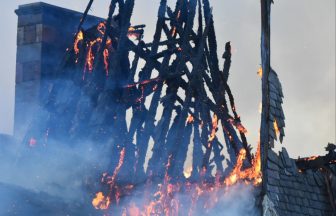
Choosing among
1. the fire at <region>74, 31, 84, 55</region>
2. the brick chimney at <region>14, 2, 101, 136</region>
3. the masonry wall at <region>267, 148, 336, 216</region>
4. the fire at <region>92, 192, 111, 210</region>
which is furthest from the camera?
the brick chimney at <region>14, 2, 101, 136</region>

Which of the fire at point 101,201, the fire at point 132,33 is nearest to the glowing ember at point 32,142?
the fire at point 101,201

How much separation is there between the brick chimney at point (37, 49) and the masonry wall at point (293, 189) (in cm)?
865

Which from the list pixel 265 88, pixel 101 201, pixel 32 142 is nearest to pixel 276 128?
pixel 265 88

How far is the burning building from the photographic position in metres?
11.3

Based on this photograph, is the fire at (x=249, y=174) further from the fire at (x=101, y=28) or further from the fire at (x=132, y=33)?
the fire at (x=101, y=28)

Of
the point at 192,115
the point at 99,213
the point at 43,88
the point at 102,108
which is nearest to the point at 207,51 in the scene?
the point at 192,115

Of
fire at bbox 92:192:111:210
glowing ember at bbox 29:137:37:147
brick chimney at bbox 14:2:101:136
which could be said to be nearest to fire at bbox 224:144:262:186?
fire at bbox 92:192:111:210

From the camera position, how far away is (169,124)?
12336 mm

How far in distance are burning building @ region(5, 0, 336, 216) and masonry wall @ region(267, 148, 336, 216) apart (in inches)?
1.0

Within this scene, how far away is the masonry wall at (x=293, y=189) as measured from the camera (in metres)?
11.1

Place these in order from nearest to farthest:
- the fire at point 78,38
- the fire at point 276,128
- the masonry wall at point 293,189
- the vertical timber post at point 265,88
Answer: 1. the vertical timber post at point 265,88
2. the masonry wall at point 293,189
3. the fire at point 276,128
4. the fire at point 78,38

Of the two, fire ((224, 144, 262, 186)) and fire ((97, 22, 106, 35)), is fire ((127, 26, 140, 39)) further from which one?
fire ((224, 144, 262, 186))

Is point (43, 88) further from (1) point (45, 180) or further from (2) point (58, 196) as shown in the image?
(2) point (58, 196)

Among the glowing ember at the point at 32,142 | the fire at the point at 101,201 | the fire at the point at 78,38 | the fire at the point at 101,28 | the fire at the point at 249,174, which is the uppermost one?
the fire at the point at 101,28
